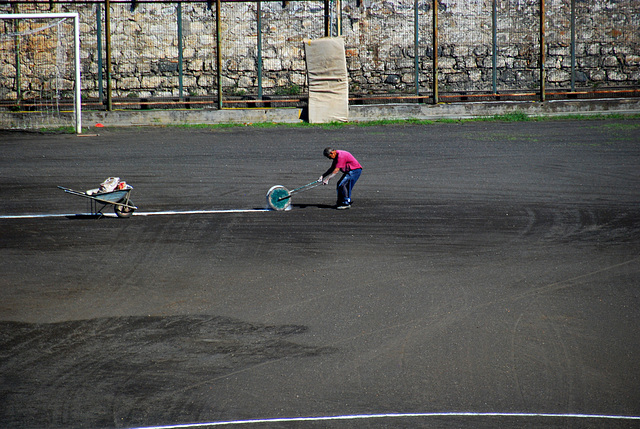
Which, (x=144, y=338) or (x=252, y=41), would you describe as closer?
(x=144, y=338)

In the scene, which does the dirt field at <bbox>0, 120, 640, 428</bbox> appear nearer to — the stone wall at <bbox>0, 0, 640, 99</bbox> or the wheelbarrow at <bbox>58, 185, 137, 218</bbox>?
the wheelbarrow at <bbox>58, 185, 137, 218</bbox>

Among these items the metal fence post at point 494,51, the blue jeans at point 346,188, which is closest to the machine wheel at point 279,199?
the blue jeans at point 346,188

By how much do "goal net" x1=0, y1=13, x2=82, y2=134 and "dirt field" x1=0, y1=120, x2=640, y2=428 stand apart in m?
6.78

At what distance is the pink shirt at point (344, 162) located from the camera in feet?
51.7

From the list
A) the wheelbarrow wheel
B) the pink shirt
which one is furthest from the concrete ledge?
the wheelbarrow wheel

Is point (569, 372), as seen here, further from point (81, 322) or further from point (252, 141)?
point (252, 141)

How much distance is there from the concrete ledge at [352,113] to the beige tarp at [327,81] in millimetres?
499

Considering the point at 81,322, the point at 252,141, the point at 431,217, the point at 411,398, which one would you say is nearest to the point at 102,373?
the point at 81,322

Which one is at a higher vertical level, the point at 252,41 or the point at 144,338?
the point at 252,41

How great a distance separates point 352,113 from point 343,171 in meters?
11.7

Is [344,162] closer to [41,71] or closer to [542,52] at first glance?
[542,52]

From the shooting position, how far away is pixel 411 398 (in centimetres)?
721

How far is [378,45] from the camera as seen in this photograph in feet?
103

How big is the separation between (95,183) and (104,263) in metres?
6.48
